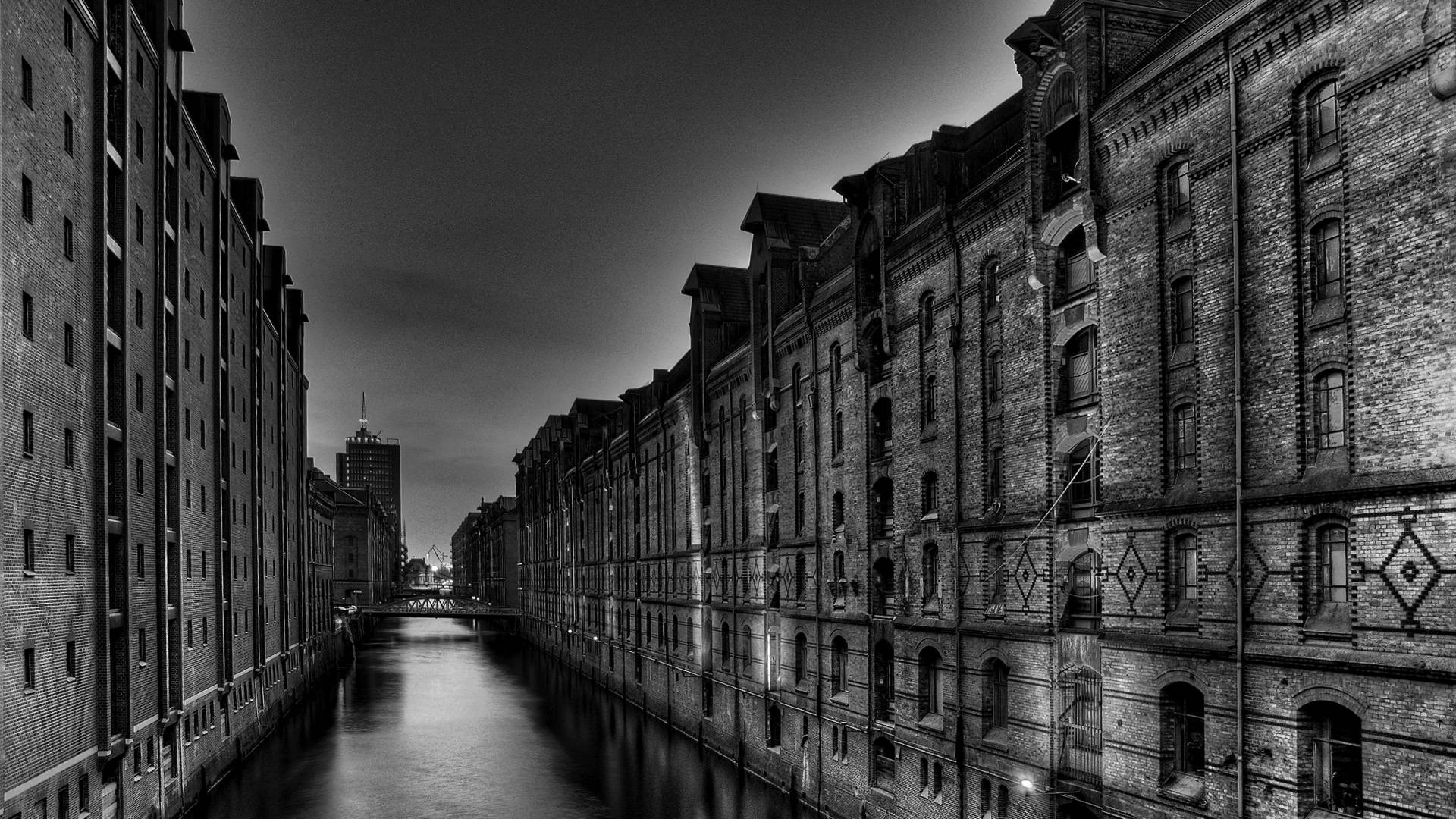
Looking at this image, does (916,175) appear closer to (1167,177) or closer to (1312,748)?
(1167,177)

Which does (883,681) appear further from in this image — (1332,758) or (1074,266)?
(1332,758)

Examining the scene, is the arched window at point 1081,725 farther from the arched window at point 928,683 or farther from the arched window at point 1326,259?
the arched window at point 1326,259

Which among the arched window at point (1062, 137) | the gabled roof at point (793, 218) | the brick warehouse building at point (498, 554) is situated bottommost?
the brick warehouse building at point (498, 554)

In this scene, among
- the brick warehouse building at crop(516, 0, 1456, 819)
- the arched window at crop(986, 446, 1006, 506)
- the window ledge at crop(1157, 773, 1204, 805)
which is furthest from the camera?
the arched window at crop(986, 446, 1006, 506)

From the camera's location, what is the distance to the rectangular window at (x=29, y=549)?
19.5 metres

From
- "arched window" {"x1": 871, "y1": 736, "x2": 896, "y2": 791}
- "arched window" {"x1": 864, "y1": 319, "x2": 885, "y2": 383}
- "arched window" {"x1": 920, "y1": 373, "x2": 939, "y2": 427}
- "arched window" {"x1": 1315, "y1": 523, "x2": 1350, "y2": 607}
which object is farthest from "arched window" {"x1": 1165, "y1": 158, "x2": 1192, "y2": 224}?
"arched window" {"x1": 871, "y1": 736, "x2": 896, "y2": 791}

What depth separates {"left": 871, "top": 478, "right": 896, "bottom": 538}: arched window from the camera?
92.4 ft

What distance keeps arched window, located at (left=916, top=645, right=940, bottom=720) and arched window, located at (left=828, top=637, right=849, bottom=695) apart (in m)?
4.61

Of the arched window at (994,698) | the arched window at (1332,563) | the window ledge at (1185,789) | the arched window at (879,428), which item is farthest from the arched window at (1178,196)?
the arched window at (879,428)

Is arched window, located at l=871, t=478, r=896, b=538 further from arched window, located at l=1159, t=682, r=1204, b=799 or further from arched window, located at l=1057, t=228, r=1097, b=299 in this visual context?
arched window, located at l=1159, t=682, r=1204, b=799

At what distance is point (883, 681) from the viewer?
2778 centimetres

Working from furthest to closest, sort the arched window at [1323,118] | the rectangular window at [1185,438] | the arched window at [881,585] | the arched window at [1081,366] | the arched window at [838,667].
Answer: the arched window at [838,667] < the arched window at [881,585] < the arched window at [1081,366] < the rectangular window at [1185,438] < the arched window at [1323,118]

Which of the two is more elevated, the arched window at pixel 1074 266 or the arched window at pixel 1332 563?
the arched window at pixel 1074 266

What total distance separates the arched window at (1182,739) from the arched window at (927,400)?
10.1 meters
